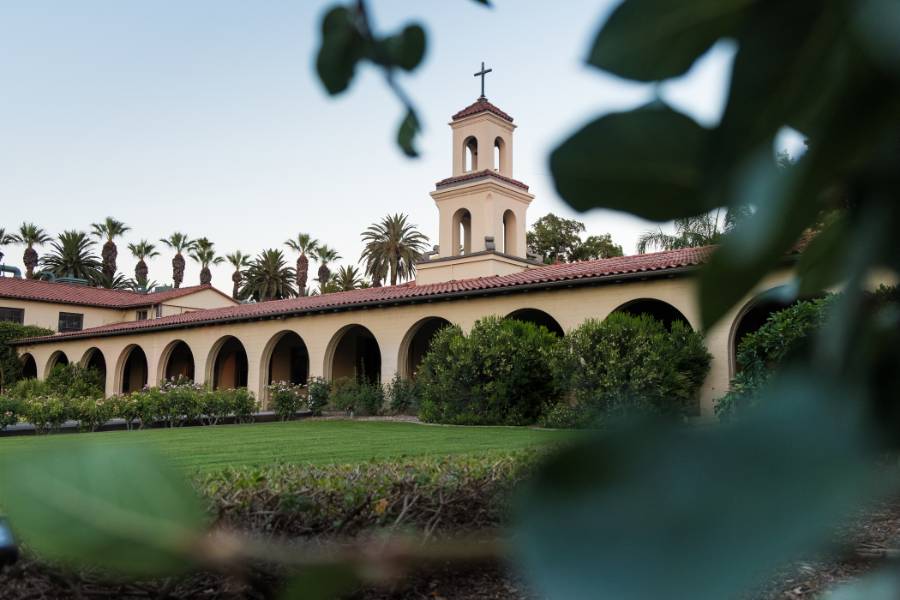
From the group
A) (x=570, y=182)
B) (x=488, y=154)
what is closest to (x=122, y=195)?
(x=570, y=182)

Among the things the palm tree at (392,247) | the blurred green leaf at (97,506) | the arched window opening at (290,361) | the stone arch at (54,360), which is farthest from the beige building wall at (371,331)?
the palm tree at (392,247)

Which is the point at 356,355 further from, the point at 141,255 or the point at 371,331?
the point at 141,255

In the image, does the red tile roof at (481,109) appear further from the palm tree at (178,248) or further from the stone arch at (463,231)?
the palm tree at (178,248)

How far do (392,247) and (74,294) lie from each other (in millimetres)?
18217

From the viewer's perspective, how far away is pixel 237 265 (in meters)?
50.2

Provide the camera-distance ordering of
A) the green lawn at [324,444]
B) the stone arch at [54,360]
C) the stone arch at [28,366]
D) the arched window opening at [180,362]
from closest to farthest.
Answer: the green lawn at [324,444], the stone arch at [54,360], the arched window opening at [180,362], the stone arch at [28,366]

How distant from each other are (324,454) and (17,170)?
8.34 meters

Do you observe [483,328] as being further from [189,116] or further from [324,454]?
[189,116]

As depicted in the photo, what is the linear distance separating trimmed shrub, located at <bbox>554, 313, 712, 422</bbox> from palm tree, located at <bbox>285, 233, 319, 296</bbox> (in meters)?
36.9

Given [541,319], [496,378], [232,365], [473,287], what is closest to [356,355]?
[232,365]

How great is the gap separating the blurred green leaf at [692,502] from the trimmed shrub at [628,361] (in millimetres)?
12452

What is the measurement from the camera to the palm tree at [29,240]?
46125 millimetres

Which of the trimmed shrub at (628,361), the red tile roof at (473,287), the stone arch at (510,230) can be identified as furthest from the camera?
the stone arch at (510,230)

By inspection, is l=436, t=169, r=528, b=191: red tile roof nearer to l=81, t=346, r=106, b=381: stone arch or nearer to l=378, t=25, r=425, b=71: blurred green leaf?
l=81, t=346, r=106, b=381: stone arch
